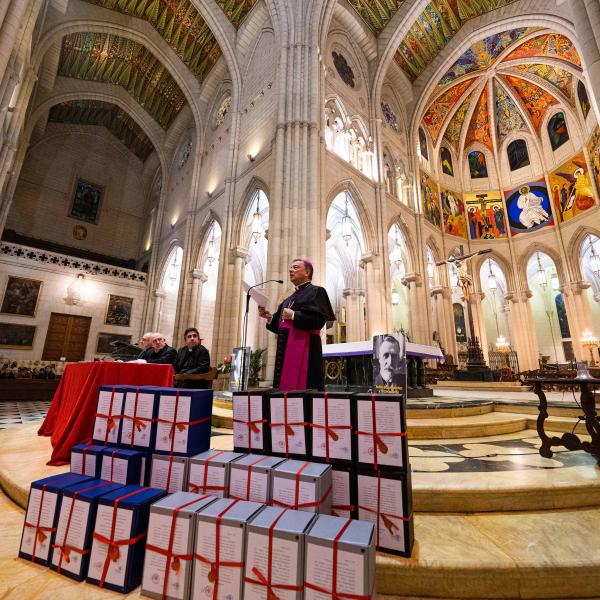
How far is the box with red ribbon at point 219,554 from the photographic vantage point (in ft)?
3.77

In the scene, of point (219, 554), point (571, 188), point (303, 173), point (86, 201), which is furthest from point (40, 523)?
point (86, 201)

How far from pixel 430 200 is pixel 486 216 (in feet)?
A: 13.8

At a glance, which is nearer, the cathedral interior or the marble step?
the marble step

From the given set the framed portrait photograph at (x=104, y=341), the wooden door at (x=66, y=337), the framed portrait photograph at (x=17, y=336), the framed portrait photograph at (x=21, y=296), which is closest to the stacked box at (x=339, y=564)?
the framed portrait photograph at (x=104, y=341)

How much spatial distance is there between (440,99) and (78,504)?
2145 cm

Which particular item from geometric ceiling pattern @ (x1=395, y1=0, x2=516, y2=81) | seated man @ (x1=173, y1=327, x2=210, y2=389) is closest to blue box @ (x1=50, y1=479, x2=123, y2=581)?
seated man @ (x1=173, y1=327, x2=210, y2=389)

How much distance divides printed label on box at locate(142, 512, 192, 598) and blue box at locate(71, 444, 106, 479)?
2.40 ft

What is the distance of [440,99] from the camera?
17047 mm

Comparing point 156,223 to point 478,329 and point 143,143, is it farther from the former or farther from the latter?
point 478,329

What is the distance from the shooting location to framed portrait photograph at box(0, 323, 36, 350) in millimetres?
12593

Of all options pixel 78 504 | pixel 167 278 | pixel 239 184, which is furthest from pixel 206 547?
pixel 167 278

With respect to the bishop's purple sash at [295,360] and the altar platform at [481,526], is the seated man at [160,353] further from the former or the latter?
the bishop's purple sash at [295,360]

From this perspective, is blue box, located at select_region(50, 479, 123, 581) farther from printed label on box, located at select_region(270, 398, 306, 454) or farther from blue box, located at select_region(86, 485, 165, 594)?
printed label on box, located at select_region(270, 398, 306, 454)

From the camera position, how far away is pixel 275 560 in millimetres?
1103
